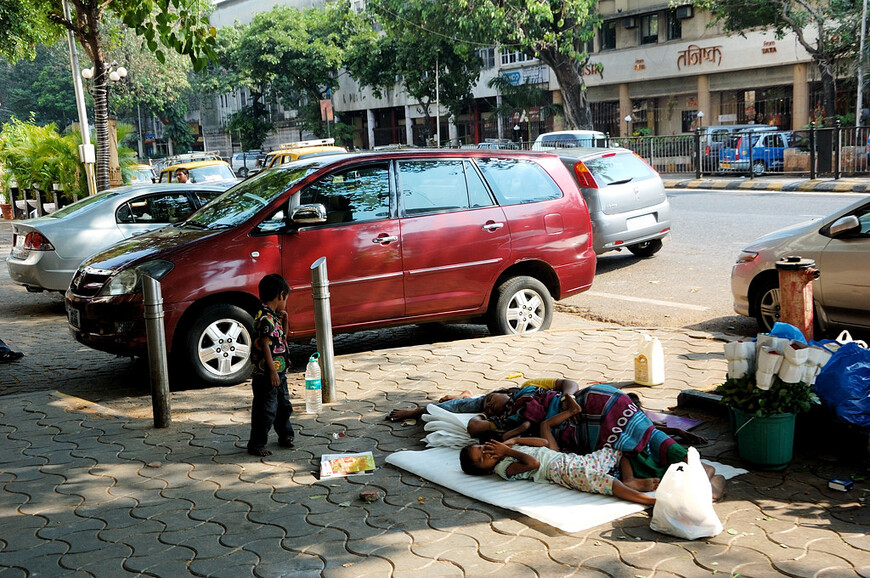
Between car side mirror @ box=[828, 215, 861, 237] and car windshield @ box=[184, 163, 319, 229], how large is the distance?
172 inches

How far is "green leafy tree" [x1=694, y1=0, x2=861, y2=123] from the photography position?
27.7 m

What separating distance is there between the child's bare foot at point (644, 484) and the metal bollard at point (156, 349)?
128 inches

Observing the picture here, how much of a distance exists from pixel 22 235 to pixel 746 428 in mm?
9500

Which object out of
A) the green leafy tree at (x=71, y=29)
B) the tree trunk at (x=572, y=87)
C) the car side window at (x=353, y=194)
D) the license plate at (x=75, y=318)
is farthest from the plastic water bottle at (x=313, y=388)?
the tree trunk at (x=572, y=87)

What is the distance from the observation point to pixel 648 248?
12.9 metres

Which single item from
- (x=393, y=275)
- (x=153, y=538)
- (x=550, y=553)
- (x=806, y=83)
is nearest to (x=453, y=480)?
(x=550, y=553)

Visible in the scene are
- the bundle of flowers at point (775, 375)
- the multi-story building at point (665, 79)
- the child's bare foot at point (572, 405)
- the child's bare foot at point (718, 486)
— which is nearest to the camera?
the child's bare foot at point (718, 486)

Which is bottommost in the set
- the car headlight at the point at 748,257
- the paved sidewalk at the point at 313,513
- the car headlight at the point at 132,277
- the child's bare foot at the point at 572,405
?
the paved sidewalk at the point at 313,513

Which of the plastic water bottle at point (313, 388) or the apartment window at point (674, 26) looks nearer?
the plastic water bottle at point (313, 388)

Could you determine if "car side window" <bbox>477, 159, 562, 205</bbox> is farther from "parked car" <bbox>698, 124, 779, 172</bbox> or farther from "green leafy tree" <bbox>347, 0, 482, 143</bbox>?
"green leafy tree" <bbox>347, 0, 482, 143</bbox>

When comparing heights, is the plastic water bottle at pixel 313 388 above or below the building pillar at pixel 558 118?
below

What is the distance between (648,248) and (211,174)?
13.7m

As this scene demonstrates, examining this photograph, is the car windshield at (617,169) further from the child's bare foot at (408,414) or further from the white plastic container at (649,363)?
the child's bare foot at (408,414)

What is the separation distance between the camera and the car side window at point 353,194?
7449 mm
